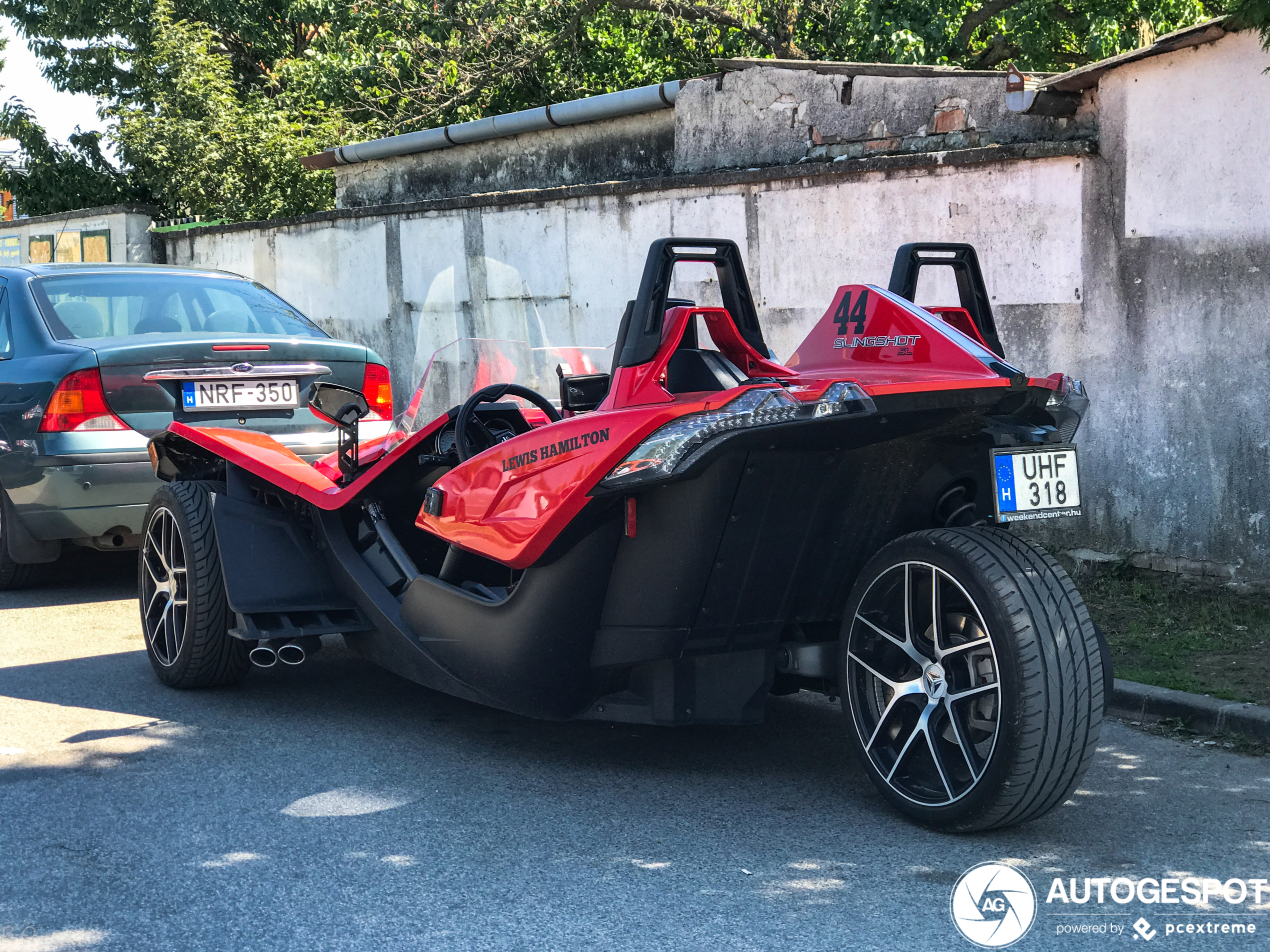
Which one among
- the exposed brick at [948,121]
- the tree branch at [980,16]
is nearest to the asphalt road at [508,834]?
the exposed brick at [948,121]

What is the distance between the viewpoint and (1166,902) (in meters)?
3.13

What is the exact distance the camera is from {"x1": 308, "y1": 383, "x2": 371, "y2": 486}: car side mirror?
466 centimetres

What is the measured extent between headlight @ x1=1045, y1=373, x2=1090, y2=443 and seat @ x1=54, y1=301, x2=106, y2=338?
A: 505 cm

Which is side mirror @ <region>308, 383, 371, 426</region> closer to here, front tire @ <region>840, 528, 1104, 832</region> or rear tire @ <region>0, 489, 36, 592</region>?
front tire @ <region>840, 528, 1104, 832</region>

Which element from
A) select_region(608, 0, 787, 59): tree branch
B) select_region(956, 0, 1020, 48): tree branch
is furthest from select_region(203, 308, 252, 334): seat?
select_region(956, 0, 1020, 48): tree branch

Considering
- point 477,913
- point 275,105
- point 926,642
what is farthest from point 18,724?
point 275,105

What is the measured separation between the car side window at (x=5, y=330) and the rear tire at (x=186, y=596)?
2080 millimetres

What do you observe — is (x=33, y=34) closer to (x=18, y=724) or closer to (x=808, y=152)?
(x=808, y=152)

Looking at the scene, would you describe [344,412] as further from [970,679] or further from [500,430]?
[970,679]

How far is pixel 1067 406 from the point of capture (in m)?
3.61

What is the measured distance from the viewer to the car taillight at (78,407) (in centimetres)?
639

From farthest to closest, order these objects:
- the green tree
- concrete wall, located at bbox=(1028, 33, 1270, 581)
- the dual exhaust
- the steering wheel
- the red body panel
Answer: the green tree → concrete wall, located at bbox=(1028, 33, 1270, 581) → the dual exhaust → the red body panel → the steering wheel

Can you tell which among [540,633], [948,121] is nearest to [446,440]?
[540,633]

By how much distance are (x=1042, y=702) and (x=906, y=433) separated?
777 mm
